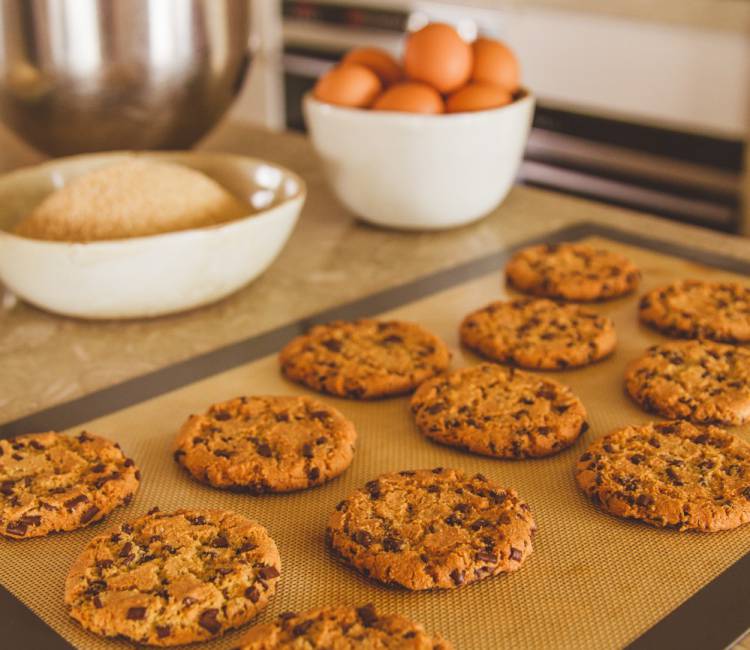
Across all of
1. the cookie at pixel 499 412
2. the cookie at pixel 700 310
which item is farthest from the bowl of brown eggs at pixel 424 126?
the cookie at pixel 499 412

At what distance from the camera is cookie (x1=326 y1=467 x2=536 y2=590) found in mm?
820

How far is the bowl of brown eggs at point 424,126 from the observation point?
4.94 feet

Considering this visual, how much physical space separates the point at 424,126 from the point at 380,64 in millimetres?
184

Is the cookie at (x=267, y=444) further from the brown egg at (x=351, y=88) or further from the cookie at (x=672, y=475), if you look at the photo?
the brown egg at (x=351, y=88)

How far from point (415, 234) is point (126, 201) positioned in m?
0.52

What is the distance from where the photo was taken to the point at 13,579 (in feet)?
2.73

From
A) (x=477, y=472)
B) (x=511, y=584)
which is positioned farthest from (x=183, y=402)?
(x=511, y=584)

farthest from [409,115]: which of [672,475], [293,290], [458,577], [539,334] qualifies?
[458,577]

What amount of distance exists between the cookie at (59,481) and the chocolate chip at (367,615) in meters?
0.29

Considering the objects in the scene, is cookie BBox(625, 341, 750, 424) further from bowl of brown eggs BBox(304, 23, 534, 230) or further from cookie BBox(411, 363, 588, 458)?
bowl of brown eggs BBox(304, 23, 534, 230)

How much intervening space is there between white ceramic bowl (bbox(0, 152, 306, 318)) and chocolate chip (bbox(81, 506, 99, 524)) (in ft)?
1.35

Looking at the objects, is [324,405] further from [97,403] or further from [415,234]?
[415,234]

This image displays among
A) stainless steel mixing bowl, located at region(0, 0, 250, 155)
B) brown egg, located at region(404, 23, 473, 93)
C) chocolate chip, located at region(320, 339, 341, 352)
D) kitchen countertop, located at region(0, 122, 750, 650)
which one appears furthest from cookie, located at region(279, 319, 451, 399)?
stainless steel mixing bowl, located at region(0, 0, 250, 155)

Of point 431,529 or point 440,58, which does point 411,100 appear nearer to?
point 440,58
